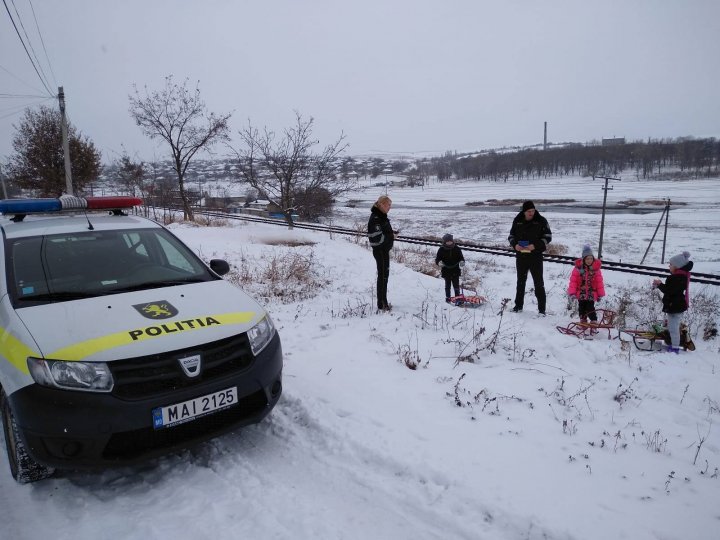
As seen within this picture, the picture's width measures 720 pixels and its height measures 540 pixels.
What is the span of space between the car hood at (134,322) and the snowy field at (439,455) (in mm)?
981

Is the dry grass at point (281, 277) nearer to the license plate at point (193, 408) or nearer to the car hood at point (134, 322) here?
the car hood at point (134, 322)

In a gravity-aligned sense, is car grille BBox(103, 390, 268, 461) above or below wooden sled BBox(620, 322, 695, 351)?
above

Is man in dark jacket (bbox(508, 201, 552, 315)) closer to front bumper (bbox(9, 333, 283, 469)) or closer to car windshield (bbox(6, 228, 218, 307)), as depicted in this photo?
car windshield (bbox(6, 228, 218, 307))

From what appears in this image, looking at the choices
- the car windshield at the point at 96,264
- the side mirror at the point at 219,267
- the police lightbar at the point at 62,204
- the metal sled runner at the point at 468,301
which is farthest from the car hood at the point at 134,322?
the metal sled runner at the point at 468,301

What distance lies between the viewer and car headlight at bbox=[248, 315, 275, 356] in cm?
293

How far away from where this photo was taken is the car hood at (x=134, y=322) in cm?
242

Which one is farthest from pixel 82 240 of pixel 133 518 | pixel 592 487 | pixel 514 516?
pixel 592 487

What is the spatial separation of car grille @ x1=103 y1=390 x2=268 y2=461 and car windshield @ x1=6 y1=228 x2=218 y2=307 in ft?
3.90

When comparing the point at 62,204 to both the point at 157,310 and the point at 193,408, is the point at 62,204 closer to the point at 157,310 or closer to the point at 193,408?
the point at 157,310

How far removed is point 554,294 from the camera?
1015 cm

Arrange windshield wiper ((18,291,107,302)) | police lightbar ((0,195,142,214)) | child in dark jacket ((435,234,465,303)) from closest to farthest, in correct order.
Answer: windshield wiper ((18,291,107,302)) → police lightbar ((0,195,142,214)) → child in dark jacket ((435,234,465,303))


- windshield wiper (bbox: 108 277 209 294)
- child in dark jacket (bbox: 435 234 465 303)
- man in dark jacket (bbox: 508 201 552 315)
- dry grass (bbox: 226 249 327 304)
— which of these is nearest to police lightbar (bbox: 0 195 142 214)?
windshield wiper (bbox: 108 277 209 294)

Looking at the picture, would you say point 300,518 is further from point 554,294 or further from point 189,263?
point 554,294

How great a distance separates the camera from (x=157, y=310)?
2.86 m
